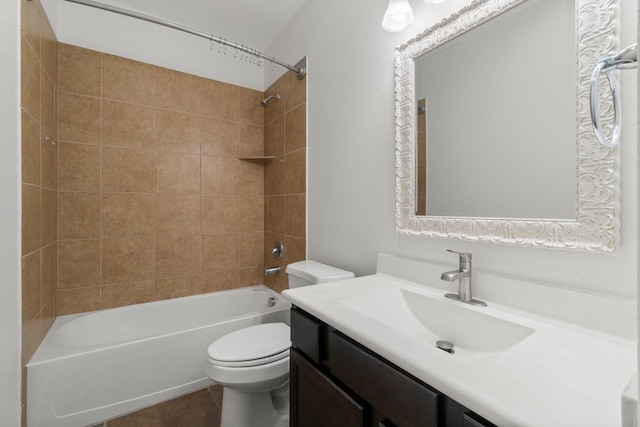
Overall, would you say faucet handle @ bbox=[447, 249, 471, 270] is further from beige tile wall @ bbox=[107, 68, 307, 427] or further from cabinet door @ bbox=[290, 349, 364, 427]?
beige tile wall @ bbox=[107, 68, 307, 427]

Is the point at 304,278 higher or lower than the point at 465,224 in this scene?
lower

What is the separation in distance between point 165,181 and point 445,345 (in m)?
2.15

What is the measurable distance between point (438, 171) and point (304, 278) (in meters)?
0.85

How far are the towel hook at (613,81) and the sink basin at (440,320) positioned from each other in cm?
49

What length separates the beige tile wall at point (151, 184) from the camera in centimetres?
188

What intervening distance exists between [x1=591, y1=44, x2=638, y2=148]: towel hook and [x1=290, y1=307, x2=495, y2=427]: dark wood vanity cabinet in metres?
0.66

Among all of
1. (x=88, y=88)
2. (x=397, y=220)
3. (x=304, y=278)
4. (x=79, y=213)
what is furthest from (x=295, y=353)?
(x=88, y=88)

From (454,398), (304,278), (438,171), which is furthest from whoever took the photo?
(304,278)

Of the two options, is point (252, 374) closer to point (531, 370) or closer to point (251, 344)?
point (251, 344)

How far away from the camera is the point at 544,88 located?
2.71 feet

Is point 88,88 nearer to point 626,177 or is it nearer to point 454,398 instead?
point 454,398

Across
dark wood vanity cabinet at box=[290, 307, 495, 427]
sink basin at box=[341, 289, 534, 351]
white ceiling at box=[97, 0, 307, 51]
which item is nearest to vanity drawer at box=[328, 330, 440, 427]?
dark wood vanity cabinet at box=[290, 307, 495, 427]

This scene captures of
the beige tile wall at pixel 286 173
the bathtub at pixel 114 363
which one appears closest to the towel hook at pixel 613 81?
the beige tile wall at pixel 286 173

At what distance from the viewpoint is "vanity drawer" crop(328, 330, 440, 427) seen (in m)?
0.56
